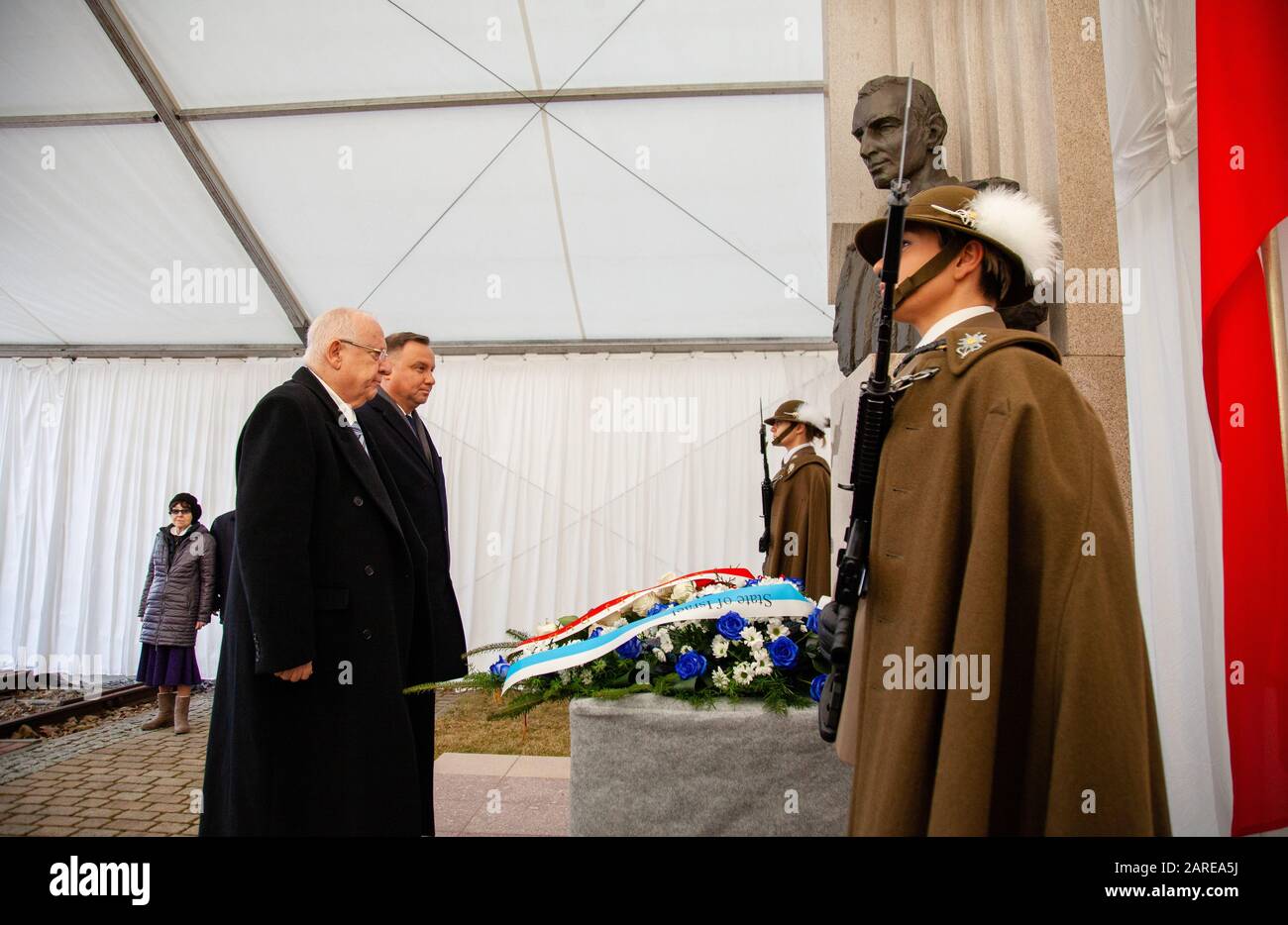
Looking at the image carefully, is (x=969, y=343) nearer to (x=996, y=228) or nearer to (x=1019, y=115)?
(x=996, y=228)

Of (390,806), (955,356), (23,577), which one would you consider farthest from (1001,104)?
(23,577)

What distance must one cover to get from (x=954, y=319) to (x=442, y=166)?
597 centimetres

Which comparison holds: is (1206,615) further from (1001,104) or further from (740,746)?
(1001,104)

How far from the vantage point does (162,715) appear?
679 cm

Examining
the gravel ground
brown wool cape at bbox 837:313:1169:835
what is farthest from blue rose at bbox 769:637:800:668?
the gravel ground

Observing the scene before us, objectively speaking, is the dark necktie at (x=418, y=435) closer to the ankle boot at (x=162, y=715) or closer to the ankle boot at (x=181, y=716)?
the ankle boot at (x=181, y=716)

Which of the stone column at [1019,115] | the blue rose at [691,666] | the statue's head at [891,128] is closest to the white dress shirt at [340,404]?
the blue rose at [691,666]

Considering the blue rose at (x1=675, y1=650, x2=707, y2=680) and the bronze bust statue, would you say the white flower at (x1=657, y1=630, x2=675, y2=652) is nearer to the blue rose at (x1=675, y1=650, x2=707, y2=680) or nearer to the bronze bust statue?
the blue rose at (x1=675, y1=650, x2=707, y2=680)

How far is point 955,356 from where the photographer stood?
5.61 feet

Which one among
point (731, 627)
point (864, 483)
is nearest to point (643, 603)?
point (731, 627)

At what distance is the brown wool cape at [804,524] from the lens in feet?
17.0

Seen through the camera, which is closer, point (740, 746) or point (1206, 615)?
point (740, 746)

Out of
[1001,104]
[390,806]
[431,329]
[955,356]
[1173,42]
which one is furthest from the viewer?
[431,329]
